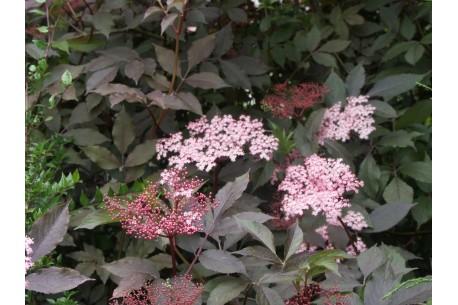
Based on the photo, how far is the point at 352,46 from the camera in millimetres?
1739

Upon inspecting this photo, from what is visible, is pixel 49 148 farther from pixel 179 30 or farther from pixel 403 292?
pixel 403 292

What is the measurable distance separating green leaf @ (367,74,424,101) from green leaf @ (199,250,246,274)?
2.15 feet

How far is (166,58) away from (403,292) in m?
0.71

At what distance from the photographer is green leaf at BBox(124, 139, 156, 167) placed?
1328 mm

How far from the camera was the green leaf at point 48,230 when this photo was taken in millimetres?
941

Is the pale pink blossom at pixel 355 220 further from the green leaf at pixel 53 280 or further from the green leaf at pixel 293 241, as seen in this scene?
the green leaf at pixel 53 280

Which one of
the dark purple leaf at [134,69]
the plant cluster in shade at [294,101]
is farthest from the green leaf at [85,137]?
the plant cluster in shade at [294,101]

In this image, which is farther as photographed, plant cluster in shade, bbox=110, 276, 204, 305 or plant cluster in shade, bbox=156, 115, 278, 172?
plant cluster in shade, bbox=156, 115, 278, 172

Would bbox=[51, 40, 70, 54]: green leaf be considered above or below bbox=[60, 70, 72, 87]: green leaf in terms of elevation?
above

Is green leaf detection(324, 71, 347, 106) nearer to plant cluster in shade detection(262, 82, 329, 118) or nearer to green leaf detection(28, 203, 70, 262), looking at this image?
plant cluster in shade detection(262, 82, 329, 118)

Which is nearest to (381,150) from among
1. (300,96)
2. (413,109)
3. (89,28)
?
(413,109)

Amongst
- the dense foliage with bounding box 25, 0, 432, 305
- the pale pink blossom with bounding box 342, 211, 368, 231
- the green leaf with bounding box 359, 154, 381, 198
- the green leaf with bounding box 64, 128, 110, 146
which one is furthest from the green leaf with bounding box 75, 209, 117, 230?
the green leaf with bounding box 359, 154, 381, 198

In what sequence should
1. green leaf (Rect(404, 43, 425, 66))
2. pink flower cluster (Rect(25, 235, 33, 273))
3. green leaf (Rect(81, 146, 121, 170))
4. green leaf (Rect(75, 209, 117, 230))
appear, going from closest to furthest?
pink flower cluster (Rect(25, 235, 33, 273)) < green leaf (Rect(75, 209, 117, 230)) < green leaf (Rect(81, 146, 121, 170)) < green leaf (Rect(404, 43, 425, 66))

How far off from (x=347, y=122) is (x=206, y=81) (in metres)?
0.32
